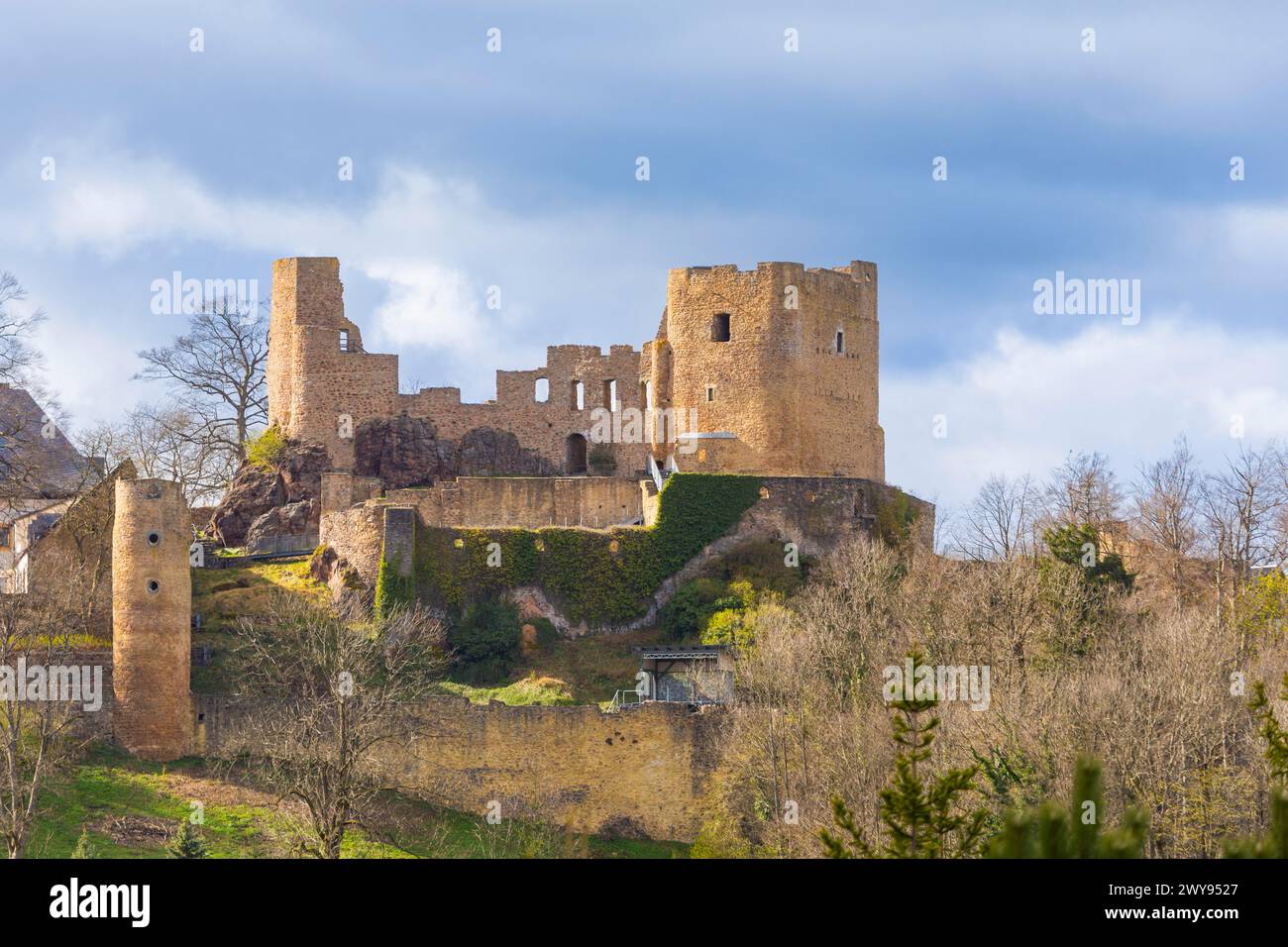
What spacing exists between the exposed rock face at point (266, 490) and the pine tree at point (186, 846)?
1636 centimetres

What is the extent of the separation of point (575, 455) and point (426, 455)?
175 inches

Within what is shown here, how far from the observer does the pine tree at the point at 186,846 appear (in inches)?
1308

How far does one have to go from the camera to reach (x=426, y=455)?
53.0 metres

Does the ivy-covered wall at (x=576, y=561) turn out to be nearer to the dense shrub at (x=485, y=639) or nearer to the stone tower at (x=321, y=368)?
the dense shrub at (x=485, y=639)

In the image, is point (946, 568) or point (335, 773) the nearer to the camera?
point (335, 773)

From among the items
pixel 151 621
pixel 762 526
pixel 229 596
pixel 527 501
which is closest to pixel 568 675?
pixel 527 501

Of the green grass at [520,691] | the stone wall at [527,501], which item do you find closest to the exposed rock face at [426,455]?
the stone wall at [527,501]

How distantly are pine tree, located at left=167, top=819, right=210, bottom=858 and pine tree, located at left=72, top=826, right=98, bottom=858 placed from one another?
1.37m

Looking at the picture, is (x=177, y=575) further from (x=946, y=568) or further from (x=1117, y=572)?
(x=1117, y=572)

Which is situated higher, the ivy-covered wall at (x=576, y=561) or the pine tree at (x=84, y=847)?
the ivy-covered wall at (x=576, y=561)
